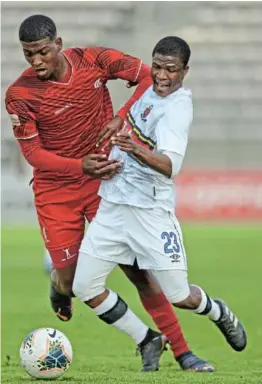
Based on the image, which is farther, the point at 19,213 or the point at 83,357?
the point at 19,213

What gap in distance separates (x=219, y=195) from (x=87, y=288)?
18873mm

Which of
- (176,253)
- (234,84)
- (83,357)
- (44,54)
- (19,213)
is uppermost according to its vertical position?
(44,54)

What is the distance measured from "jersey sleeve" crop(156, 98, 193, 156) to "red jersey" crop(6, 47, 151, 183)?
55 cm

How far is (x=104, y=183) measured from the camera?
293 inches

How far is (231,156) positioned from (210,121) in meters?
1.60

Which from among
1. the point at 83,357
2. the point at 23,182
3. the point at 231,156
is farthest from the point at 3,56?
the point at 83,357

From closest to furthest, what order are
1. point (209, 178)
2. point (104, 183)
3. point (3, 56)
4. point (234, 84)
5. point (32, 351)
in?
point (32, 351) → point (104, 183) → point (209, 178) → point (3, 56) → point (234, 84)

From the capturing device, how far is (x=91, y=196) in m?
7.83

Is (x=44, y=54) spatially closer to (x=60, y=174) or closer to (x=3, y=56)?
(x=60, y=174)

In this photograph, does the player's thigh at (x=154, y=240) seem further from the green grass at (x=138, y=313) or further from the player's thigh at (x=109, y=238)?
the green grass at (x=138, y=313)

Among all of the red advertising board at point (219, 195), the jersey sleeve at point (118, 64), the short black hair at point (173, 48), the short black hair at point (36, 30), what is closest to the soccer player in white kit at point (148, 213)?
the short black hair at point (173, 48)

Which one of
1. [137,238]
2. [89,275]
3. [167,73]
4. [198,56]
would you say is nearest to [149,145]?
[167,73]

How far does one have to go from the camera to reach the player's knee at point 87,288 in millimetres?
7305

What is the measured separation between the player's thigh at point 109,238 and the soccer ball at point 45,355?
66 centimetres
